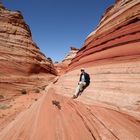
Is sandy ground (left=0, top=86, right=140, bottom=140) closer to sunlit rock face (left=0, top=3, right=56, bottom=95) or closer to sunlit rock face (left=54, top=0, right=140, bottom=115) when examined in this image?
sunlit rock face (left=54, top=0, right=140, bottom=115)

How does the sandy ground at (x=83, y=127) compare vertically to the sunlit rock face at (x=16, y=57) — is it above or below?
below

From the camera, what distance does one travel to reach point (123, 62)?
26.0 feet

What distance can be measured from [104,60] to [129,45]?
197cm

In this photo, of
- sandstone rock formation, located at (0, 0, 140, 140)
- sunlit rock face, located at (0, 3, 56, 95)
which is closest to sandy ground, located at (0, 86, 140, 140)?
sandstone rock formation, located at (0, 0, 140, 140)

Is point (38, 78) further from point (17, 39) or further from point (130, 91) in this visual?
point (130, 91)

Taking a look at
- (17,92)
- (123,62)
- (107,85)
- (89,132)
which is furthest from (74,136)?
(17,92)

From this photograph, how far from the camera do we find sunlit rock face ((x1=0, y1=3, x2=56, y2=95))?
70.8 ft

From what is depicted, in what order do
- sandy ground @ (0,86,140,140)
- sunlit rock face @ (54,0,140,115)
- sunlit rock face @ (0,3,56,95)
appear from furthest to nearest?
sunlit rock face @ (0,3,56,95) → sunlit rock face @ (54,0,140,115) → sandy ground @ (0,86,140,140)

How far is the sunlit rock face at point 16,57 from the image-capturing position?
2159cm

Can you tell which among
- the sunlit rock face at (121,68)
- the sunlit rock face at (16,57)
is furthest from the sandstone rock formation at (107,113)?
the sunlit rock face at (16,57)

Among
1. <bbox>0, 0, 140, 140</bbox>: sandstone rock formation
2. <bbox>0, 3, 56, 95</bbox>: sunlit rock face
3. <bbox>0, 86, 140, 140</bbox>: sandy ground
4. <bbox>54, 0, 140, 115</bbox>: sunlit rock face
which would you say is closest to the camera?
<bbox>0, 86, 140, 140</bbox>: sandy ground

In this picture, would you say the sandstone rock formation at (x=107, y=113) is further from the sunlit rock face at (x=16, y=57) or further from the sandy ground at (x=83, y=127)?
the sunlit rock face at (x=16, y=57)

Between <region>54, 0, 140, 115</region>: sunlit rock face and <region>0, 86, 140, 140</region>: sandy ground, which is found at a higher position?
<region>54, 0, 140, 115</region>: sunlit rock face

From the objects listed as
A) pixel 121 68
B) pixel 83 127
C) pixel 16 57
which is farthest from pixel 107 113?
pixel 16 57
